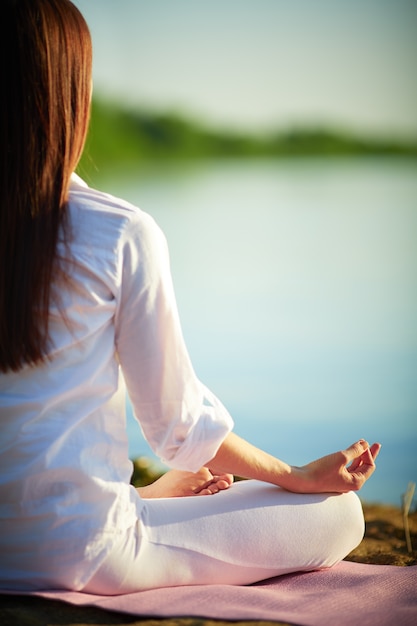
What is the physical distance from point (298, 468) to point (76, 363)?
481mm

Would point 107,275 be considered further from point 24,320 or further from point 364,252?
point 364,252

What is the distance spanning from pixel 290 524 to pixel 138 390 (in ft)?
1.29

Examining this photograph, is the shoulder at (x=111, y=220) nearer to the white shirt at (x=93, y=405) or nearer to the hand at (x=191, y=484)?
the white shirt at (x=93, y=405)

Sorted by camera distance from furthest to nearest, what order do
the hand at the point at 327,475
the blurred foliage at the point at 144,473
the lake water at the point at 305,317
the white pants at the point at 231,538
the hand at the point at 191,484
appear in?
the lake water at the point at 305,317 → the blurred foliage at the point at 144,473 → the hand at the point at 191,484 → the hand at the point at 327,475 → the white pants at the point at 231,538

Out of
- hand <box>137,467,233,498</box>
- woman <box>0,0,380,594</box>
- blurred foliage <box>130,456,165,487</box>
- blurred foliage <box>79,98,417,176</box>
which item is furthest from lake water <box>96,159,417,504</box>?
blurred foliage <box>79,98,417,176</box>

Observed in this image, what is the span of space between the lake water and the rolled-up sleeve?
79.5 inches

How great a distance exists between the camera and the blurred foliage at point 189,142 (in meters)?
19.6

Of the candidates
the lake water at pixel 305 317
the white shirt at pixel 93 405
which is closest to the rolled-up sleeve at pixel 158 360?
the white shirt at pixel 93 405

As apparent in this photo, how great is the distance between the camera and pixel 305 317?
6.48 m

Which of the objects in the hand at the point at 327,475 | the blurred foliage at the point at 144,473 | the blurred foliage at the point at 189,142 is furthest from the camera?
the blurred foliage at the point at 189,142

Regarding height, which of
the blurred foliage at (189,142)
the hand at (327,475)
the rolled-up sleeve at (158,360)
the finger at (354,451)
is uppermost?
the rolled-up sleeve at (158,360)

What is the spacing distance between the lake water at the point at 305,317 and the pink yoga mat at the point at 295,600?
1.69 meters

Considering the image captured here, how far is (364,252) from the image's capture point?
9273mm

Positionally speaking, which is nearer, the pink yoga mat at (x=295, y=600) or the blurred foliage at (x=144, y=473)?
the pink yoga mat at (x=295, y=600)
